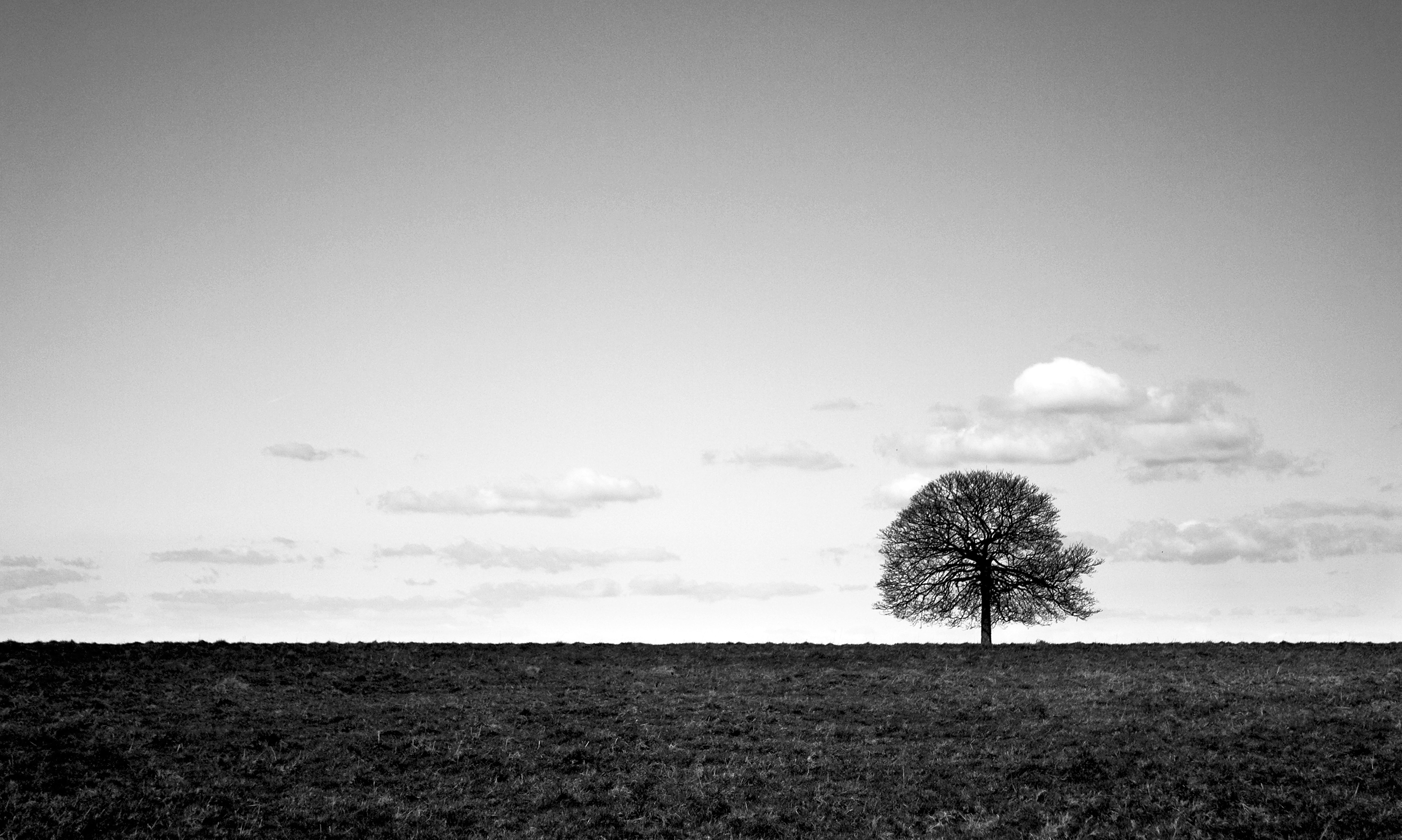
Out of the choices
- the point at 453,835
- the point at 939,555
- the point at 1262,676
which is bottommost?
the point at 453,835

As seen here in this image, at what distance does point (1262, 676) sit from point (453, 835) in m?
27.6

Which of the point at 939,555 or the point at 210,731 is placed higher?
the point at 939,555

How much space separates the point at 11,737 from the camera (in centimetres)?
2489

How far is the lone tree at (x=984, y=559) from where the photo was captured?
49.2 meters

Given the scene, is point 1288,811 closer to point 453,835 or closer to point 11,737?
point 453,835

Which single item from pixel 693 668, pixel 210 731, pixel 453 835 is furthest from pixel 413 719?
pixel 693 668

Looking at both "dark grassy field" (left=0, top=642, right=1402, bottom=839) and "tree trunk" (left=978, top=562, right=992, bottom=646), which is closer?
"dark grassy field" (left=0, top=642, right=1402, bottom=839)

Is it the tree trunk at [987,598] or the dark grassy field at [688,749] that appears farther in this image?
the tree trunk at [987,598]

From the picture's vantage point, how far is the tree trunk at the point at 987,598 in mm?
49219

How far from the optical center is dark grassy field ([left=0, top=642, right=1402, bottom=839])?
20969 millimetres

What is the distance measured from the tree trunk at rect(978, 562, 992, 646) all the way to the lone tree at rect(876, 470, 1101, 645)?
3 centimetres

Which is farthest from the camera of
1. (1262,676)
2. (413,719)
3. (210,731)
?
(1262,676)

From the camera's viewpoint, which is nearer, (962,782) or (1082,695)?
(962,782)

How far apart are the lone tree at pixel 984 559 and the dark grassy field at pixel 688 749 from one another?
443 inches
